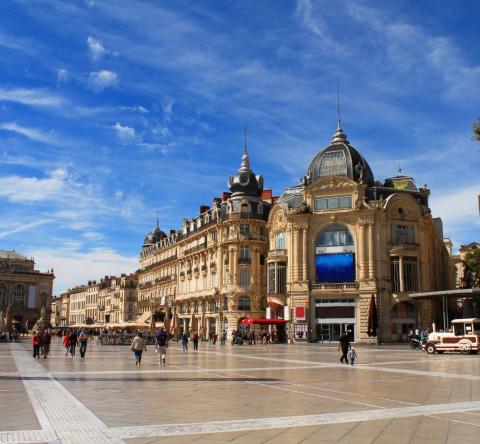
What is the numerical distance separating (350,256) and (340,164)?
9930mm

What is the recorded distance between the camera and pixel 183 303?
81188 millimetres

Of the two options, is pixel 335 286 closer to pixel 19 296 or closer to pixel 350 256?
pixel 350 256

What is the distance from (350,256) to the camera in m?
57.4

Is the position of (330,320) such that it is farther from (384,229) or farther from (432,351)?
(432,351)

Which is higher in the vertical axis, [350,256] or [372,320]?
[350,256]

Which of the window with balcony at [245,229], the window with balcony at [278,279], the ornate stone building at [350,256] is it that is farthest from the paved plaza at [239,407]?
the window with balcony at [245,229]

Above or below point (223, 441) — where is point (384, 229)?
above

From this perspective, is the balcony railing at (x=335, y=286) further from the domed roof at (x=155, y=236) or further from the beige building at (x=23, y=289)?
the beige building at (x=23, y=289)

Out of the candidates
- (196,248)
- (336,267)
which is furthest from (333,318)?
(196,248)

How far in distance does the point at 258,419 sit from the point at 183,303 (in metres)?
71.3

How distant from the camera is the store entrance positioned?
56625 mm

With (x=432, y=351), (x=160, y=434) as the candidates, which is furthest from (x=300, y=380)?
(x=432, y=351)

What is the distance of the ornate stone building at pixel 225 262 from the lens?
66500 millimetres

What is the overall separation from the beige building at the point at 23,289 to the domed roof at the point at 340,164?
8376cm
